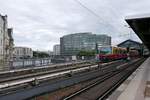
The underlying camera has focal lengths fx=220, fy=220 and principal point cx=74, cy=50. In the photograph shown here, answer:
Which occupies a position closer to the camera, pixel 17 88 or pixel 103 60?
pixel 17 88

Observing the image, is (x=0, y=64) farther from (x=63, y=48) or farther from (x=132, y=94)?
(x=63, y=48)

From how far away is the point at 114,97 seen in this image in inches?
500

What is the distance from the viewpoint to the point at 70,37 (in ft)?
497

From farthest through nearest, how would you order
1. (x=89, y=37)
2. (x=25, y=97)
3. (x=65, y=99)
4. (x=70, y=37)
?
(x=70, y=37) < (x=89, y=37) < (x=25, y=97) < (x=65, y=99)

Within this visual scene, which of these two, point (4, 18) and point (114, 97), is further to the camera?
point (4, 18)

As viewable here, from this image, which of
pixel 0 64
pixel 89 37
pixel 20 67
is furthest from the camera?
pixel 89 37

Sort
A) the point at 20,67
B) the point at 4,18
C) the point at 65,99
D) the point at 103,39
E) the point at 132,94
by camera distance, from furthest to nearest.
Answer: the point at 103,39 → the point at 4,18 → the point at 20,67 → the point at 132,94 → the point at 65,99

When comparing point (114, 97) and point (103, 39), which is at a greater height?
point (103, 39)

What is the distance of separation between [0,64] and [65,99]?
1793 cm

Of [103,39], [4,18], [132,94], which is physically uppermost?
[4,18]

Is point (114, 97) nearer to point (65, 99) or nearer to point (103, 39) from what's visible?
point (65, 99)

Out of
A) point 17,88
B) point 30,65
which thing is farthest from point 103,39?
point 17,88

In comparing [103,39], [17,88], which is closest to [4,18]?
[103,39]

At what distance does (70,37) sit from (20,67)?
122 metres
